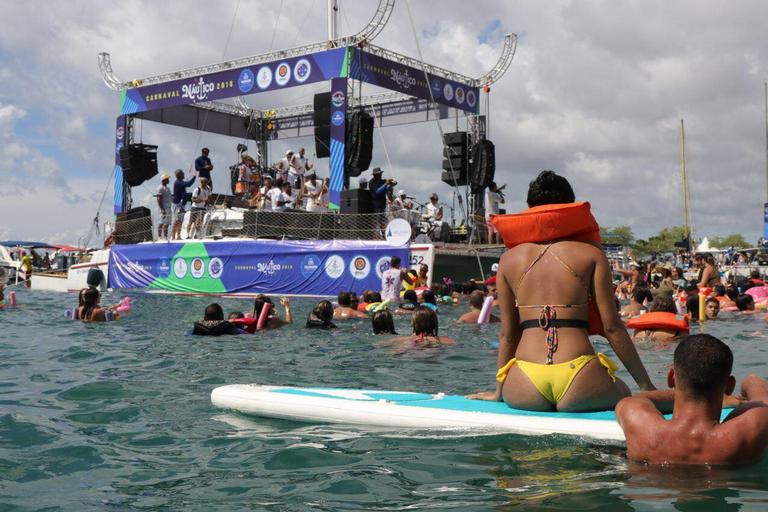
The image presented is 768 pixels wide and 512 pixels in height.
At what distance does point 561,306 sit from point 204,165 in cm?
2074

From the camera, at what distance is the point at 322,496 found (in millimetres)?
3707

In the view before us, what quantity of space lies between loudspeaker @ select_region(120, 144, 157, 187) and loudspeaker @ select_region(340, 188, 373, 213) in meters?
9.69

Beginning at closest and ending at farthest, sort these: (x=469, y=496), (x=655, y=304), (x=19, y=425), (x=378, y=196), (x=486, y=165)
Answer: (x=469, y=496), (x=19, y=425), (x=655, y=304), (x=378, y=196), (x=486, y=165)

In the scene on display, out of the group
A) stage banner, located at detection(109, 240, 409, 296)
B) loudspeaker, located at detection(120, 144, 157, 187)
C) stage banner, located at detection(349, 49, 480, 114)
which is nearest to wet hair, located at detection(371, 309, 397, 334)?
stage banner, located at detection(109, 240, 409, 296)

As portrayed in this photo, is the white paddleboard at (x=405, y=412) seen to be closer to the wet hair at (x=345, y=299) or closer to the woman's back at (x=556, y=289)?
the woman's back at (x=556, y=289)

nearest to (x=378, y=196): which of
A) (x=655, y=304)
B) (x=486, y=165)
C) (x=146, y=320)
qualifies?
(x=486, y=165)

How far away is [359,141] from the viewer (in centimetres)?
2105

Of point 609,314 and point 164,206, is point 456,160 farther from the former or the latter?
point 609,314

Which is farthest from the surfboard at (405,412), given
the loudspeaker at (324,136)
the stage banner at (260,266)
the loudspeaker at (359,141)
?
the loudspeaker at (324,136)

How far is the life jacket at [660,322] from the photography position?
9.41 m

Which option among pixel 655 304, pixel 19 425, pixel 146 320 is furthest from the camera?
pixel 146 320

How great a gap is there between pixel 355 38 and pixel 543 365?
712 inches

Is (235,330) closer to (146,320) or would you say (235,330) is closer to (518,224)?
(146,320)

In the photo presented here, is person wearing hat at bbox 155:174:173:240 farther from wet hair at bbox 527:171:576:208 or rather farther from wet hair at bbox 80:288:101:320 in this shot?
wet hair at bbox 527:171:576:208
